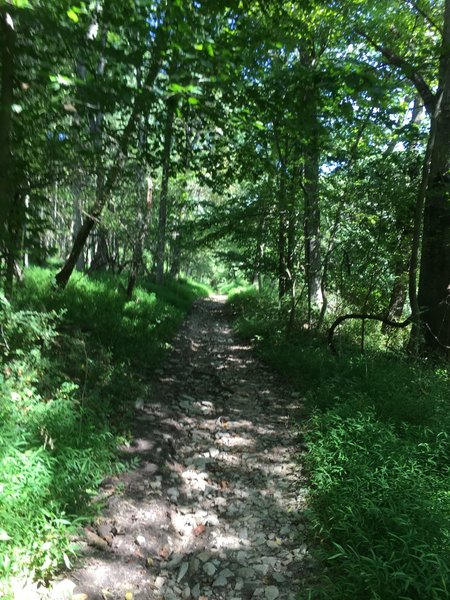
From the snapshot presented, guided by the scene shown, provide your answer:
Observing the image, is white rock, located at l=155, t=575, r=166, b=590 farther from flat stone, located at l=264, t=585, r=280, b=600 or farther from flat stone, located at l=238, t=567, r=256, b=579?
flat stone, located at l=264, t=585, r=280, b=600

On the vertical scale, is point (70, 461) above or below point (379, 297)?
below

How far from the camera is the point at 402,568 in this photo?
2.42 meters

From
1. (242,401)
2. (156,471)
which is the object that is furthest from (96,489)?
(242,401)

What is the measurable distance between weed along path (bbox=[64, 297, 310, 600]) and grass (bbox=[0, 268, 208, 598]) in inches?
9.4

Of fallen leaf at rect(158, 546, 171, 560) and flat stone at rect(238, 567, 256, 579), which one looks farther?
fallen leaf at rect(158, 546, 171, 560)

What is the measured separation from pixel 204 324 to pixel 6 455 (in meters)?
9.80

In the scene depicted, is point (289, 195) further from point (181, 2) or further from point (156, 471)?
point (156, 471)

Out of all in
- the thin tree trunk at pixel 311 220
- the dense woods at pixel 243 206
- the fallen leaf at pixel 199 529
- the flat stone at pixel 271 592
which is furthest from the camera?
the thin tree trunk at pixel 311 220

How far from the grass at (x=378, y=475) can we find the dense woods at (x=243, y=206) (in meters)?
0.02

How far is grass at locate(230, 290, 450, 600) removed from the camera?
246 cm

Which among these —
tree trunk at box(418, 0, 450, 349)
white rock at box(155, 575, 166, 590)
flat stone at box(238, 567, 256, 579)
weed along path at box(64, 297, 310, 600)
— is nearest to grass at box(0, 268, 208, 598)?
weed along path at box(64, 297, 310, 600)

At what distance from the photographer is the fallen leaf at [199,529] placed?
10.6 feet

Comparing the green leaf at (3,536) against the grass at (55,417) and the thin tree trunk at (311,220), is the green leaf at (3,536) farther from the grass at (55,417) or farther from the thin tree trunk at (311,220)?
the thin tree trunk at (311,220)

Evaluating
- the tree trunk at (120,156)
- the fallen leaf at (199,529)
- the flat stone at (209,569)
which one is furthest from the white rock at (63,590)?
the tree trunk at (120,156)
